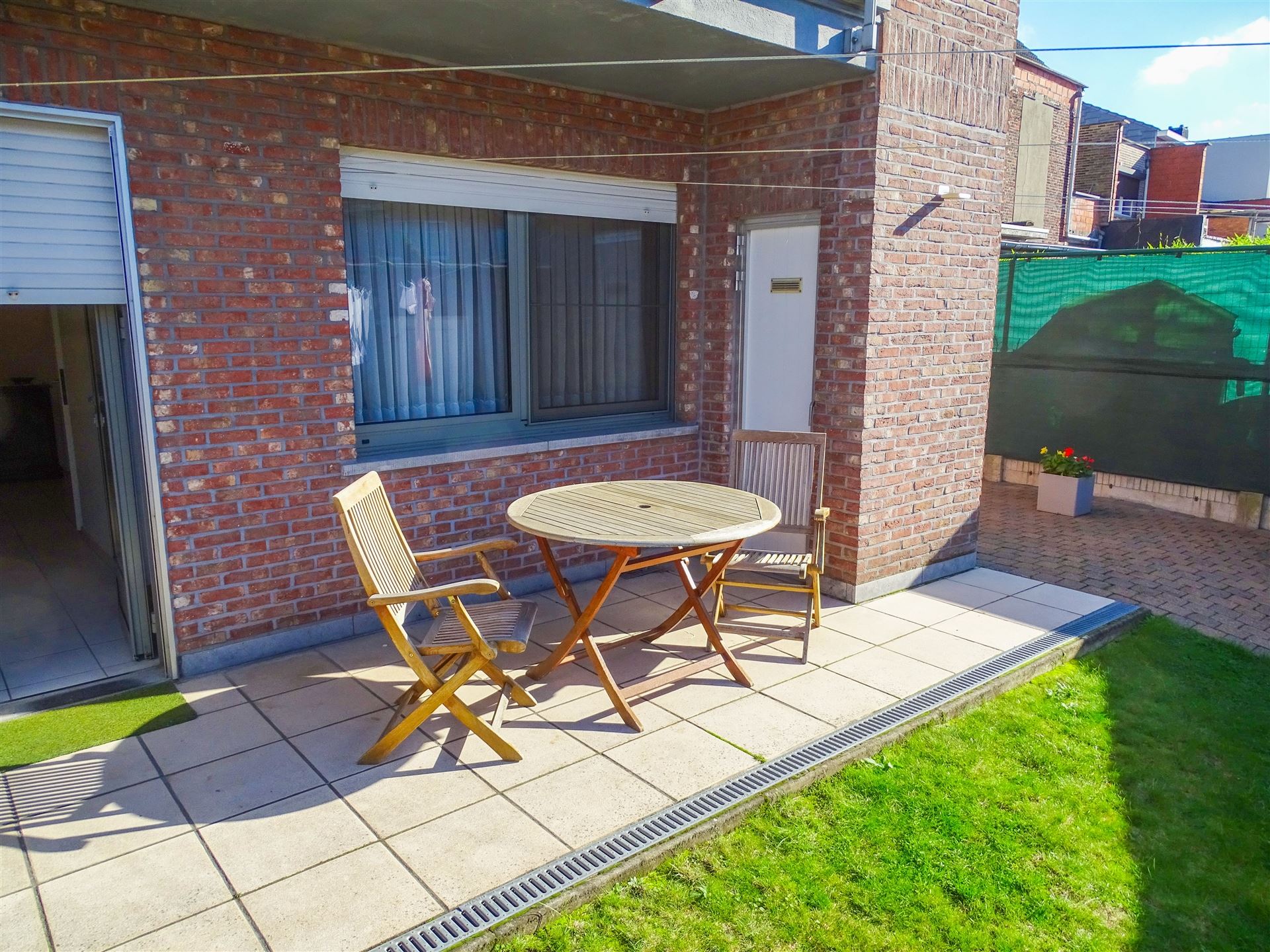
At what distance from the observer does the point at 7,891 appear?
2.76 metres

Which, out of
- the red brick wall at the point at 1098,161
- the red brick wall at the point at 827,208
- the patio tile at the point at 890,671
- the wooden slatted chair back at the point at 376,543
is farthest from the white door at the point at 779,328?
the red brick wall at the point at 1098,161

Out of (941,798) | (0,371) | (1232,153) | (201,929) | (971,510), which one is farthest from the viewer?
(1232,153)

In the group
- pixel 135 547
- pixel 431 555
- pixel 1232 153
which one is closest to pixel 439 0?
pixel 431 555

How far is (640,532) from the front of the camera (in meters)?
3.89

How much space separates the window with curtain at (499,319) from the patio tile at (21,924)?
2.80 m

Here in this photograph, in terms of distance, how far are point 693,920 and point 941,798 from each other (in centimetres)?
122

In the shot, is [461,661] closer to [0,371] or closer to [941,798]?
[941,798]

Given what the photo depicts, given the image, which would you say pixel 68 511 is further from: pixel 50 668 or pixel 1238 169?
pixel 1238 169

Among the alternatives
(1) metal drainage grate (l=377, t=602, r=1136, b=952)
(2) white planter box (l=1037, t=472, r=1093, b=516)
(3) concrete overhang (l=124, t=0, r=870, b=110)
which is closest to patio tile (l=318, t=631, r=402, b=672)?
(1) metal drainage grate (l=377, t=602, r=1136, b=952)

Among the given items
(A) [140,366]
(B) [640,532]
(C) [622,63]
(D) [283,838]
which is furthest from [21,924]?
(C) [622,63]

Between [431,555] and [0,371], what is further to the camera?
[0,371]

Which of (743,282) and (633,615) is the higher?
(743,282)

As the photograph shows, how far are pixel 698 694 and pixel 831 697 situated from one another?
0.63 metres

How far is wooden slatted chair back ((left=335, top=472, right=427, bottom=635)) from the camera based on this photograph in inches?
133
